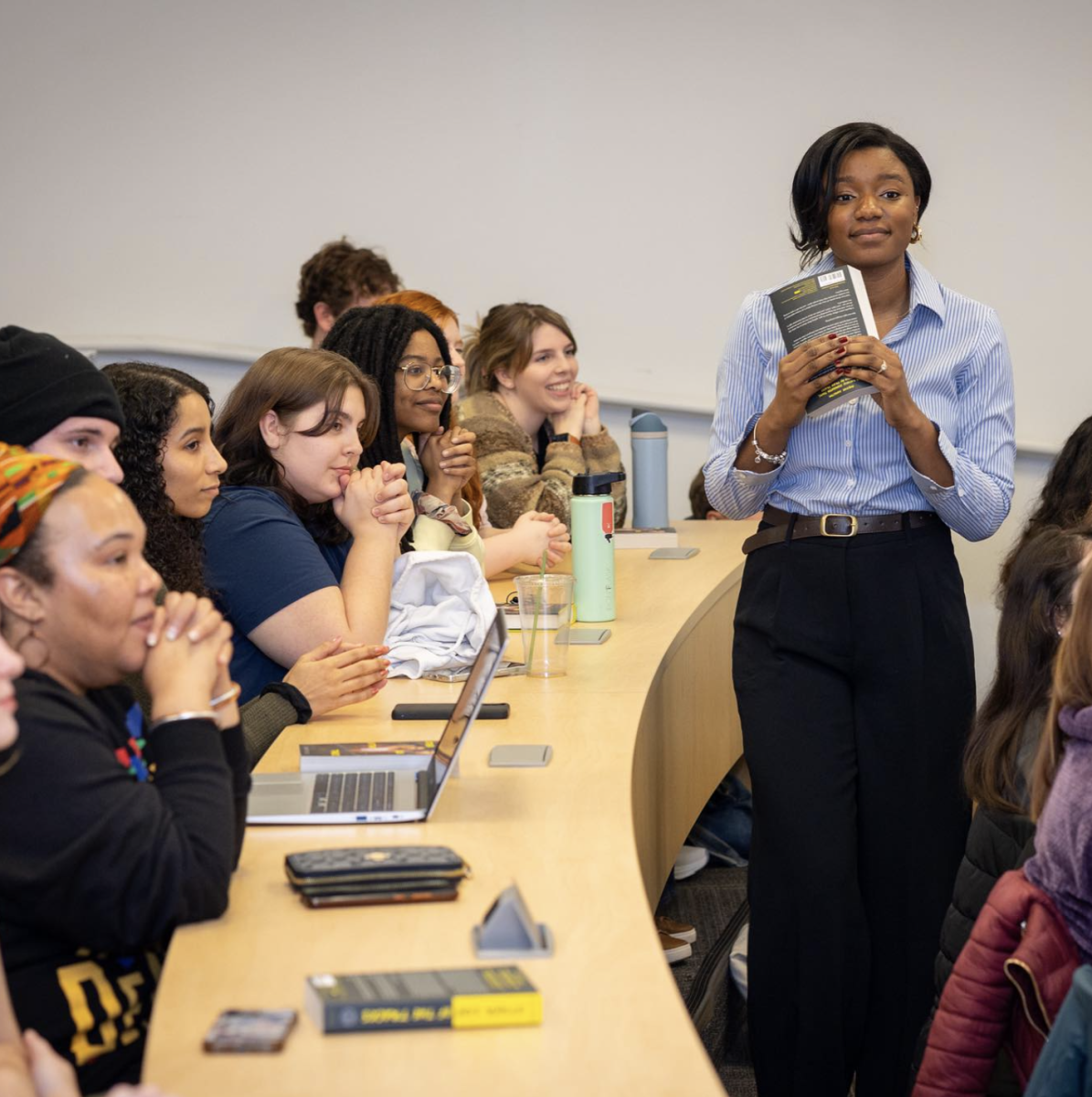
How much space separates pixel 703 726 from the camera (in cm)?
310

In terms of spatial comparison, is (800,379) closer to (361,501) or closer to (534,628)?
(534,628)

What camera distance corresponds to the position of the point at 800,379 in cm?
207

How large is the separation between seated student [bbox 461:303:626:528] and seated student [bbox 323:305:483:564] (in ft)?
2.23

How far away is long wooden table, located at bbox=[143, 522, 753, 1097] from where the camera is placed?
1.00 metres

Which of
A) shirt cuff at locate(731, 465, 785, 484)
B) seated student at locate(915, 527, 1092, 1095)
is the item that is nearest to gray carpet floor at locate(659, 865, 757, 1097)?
seated student at locate(915, 527, 1092, 1095)

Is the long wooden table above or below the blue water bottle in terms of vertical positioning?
above

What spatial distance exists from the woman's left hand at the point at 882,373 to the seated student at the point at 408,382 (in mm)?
1000

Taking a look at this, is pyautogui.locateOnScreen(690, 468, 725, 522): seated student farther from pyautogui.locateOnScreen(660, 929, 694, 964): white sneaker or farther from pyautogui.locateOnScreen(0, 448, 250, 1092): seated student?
pyautogui.locateOnScreen(0, 448, 250, 1092): seated student

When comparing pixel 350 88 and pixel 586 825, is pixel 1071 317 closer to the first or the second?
pixel 350 88

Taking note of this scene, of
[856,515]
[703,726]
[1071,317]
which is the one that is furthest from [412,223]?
[856,515]

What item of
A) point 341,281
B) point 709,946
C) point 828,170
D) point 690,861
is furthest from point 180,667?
point 341,281

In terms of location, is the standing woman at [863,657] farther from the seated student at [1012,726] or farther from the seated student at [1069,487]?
the seated student at [1069,487]

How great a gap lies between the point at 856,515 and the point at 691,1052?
1.25 m

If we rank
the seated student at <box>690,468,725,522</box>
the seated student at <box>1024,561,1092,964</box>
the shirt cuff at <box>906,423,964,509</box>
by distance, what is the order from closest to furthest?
1. the seated student at <box>1024,561,1092,964</box>
2. the shirt cuff at <box>906,423,964,509</box>
3. the seated student at <box>690,468,725,522</box>
